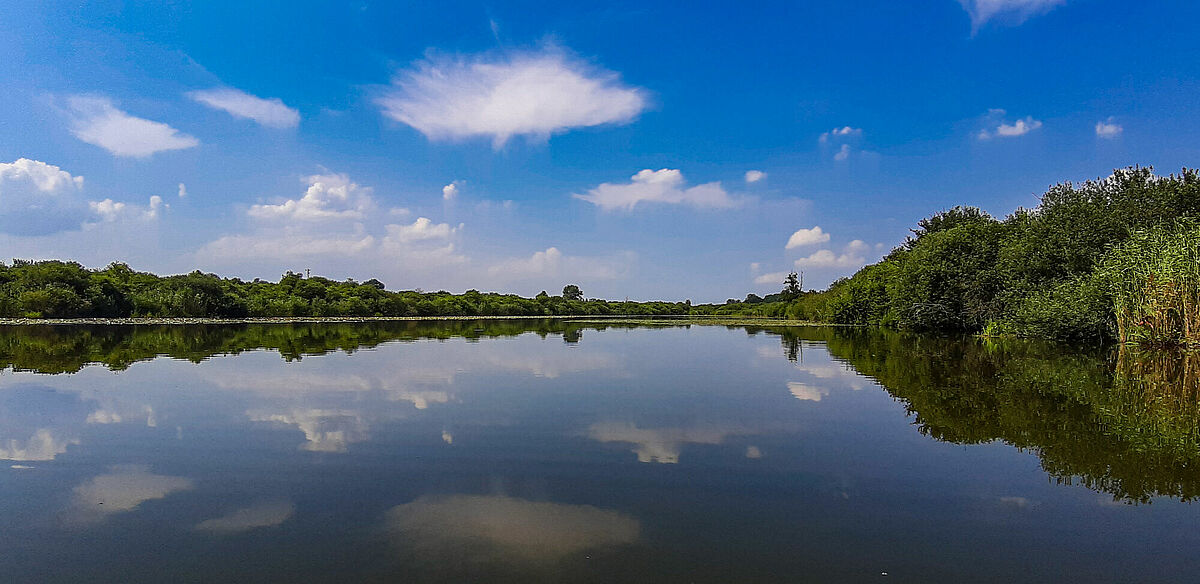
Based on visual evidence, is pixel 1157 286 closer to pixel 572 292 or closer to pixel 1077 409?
pixel 1077 409

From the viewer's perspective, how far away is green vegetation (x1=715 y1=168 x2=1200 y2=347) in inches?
992

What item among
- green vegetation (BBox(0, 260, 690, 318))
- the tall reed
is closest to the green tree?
green vegetation (BBox(0, 260, 690, 318))

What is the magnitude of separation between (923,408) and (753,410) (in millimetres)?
3636

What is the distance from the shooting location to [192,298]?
68312 mm

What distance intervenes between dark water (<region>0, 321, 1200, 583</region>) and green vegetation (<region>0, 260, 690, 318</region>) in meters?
59.9

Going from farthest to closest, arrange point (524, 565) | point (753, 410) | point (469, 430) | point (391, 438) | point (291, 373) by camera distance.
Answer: point (291, 373) → point (753, 410) → point (469, 430) → point (391, 438) → point (524, 565)

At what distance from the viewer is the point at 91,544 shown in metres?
5.26

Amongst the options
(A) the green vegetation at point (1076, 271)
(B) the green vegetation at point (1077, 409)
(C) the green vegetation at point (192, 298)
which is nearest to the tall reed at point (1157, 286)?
(A) the green vegetation at point (1076, 271)

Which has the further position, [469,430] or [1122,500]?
[469,430]

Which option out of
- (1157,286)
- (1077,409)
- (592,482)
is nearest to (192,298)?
(592,482)

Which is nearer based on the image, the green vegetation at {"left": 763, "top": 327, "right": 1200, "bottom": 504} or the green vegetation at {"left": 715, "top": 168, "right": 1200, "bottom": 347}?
the green vegetation at {"left": 763, "top": 327, "right": 1200, "bottom": 504}

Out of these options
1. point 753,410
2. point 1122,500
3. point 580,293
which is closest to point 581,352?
point 753,410

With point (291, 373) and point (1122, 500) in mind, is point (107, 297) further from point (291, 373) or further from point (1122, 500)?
point (1122, 500)

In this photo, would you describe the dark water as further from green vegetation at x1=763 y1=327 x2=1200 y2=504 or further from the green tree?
the green tree
